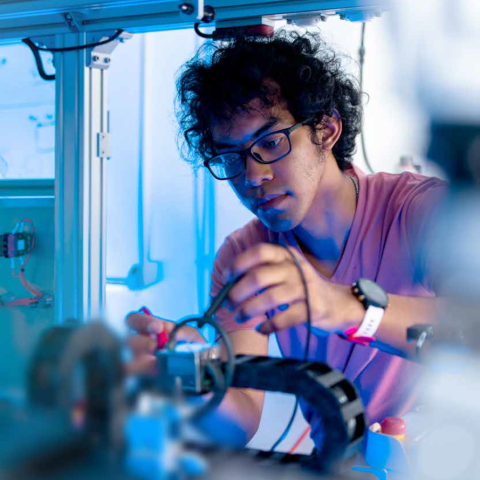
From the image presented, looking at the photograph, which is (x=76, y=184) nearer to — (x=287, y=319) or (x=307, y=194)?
(x=307, y=194)

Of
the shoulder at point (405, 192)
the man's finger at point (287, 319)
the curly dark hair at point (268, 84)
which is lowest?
the man's finger at point (287, 319)

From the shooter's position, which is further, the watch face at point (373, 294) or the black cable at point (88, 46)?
the black cable at point (88, 46)

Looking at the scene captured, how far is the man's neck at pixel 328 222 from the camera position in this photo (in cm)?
133

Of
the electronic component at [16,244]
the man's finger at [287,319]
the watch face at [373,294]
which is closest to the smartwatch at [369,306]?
the watch face at [373,294]

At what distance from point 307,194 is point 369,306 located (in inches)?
20.9

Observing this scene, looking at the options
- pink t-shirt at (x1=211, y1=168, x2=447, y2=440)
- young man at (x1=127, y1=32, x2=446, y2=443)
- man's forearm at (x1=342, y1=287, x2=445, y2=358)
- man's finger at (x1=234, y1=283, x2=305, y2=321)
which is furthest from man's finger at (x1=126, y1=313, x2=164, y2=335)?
pink t-shirt at (x1=211, y1=168, x2=447, y2=440)

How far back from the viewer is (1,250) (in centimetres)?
135

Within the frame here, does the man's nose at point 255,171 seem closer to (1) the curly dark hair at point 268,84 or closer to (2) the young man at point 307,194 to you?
(2) the young man at point 307,194

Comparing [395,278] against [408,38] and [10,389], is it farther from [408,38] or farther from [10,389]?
[10,389]

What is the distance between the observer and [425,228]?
1.10 meters

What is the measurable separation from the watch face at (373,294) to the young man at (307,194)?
0.86ft

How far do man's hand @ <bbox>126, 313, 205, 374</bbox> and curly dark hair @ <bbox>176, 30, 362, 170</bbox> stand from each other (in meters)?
0.68

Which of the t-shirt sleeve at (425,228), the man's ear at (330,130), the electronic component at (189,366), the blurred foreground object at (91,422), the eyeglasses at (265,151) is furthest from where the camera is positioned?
the man's ear at (330,130)

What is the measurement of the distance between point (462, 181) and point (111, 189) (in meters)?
1.76
